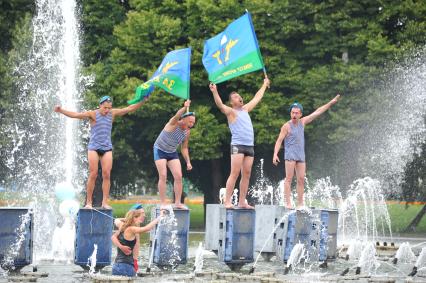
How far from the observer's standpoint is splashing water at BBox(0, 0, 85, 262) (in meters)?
35.2

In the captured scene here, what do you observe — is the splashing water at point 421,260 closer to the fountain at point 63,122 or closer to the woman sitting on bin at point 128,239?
the woman sitting on bin at point 128,239

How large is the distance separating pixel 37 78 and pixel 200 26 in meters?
5.72

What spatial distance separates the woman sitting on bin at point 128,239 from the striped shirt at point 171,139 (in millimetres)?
3188

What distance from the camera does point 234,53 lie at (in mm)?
17953

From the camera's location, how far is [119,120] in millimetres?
36562

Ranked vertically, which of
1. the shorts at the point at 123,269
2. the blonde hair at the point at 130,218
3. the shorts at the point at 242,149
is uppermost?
the shorts at the point at 242,149

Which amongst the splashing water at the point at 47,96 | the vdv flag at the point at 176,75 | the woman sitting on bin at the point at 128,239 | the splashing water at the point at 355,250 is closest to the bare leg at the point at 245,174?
the vdv flag at the point at 176,75

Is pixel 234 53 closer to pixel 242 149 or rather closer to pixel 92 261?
pixel 242 149

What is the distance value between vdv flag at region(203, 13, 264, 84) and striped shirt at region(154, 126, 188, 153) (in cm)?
109

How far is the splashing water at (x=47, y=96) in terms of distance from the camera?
115 feet

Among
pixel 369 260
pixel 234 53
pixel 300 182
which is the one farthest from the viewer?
pixel 369 260

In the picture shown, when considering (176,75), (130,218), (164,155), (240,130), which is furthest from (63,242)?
(130,218)

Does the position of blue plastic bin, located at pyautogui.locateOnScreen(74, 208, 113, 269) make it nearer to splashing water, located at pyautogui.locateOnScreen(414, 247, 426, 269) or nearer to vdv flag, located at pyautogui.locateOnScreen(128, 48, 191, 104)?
vdv flag, located at pyautogui.locateOnScreen(128, 48, 191, 104)

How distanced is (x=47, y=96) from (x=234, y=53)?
61.6 ft
